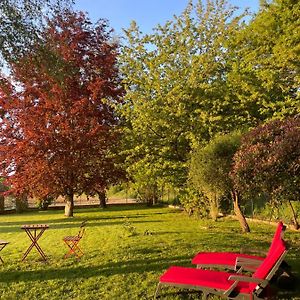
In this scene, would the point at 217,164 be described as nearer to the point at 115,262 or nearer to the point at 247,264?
the point at 115,262

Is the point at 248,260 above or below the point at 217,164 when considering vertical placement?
below

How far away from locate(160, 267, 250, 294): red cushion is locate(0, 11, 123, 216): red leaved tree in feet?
48.7

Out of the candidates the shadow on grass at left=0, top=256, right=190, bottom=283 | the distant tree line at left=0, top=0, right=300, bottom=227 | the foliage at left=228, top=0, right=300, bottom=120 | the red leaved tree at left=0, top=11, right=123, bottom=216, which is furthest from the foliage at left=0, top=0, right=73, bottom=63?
the red leaved tree at left=0, top=11, right=123, bottom=216

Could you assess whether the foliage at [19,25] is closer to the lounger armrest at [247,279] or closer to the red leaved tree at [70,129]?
the lounger armrest at [247,279]

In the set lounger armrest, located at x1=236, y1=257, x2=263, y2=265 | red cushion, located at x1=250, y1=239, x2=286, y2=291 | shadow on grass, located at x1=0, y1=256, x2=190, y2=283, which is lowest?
shadow on grass, located at x1=0, y1=256, x2=190, y2=283

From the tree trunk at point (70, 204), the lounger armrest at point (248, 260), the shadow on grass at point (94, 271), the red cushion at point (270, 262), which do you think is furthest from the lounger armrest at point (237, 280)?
the tree trunk at point (70, 204)

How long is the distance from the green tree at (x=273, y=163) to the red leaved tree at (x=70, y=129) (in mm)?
13320

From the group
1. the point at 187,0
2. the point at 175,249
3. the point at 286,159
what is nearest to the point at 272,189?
the point at 286,159

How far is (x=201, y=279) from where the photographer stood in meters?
4.98

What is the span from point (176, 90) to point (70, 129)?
6535 mm

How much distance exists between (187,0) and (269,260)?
57.5 ft

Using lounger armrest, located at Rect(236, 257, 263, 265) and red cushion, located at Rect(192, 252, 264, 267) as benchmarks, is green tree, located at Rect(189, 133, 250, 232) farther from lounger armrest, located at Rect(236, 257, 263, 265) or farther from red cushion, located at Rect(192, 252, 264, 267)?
lounger armrest, located at Rect(236, 257, 263, 265)

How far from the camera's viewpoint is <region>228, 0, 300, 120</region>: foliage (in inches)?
475

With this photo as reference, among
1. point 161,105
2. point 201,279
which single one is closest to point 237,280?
point 201,279
